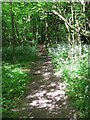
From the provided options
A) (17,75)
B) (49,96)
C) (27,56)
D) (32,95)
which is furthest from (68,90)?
(27,56)

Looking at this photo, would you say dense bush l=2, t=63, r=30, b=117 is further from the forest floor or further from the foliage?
the foliage

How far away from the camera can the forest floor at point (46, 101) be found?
8.48 metres

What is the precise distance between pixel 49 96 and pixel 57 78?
2815 millimetres

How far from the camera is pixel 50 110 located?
8750 millimetres

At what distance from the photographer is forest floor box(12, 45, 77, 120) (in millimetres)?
8477

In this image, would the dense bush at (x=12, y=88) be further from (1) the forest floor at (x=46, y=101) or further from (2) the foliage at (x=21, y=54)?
(2) the foliage at (x=21, y=54)

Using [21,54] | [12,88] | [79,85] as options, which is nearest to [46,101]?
[79,85]

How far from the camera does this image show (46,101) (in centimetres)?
973

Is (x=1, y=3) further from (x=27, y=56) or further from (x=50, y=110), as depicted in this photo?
(x=50, y=110)

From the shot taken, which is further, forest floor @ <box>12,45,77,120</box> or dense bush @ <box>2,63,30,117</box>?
dense bush @ <box>2,63,30,117</box>

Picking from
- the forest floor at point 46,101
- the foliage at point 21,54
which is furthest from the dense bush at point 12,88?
the foliage at point 21,54

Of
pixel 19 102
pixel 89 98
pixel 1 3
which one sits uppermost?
pixel 1 3

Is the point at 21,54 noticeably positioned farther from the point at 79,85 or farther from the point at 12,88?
the point at 79,85

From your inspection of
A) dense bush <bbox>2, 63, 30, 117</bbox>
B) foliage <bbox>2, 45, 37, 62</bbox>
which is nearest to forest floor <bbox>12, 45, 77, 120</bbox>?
dense bush <bbox>2, 63, 30, 117</bbox>
